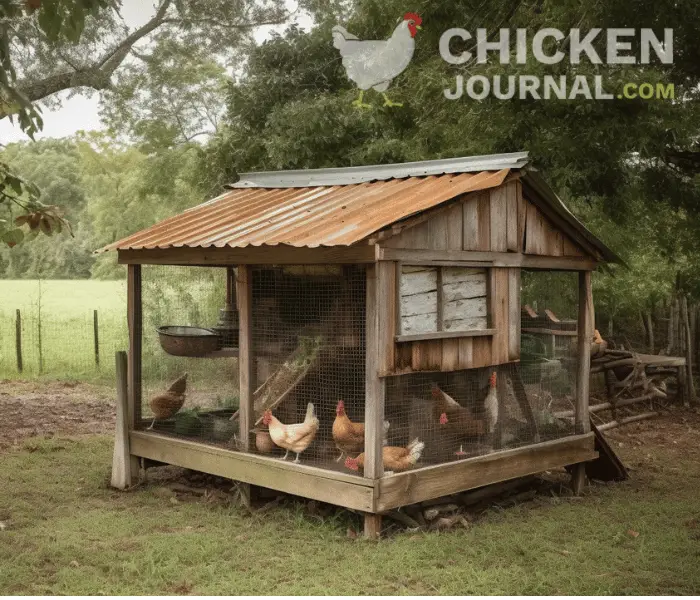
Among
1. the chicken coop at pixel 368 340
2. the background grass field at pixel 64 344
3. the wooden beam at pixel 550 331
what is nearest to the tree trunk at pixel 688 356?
the chicken coop at pixel 368 340

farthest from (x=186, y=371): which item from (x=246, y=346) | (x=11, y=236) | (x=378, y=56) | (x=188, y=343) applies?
(x=378, y=56)

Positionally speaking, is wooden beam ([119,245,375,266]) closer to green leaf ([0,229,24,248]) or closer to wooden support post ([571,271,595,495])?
green leaf ([0,229,24,248])

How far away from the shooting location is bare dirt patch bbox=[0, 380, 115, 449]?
10.8 metres

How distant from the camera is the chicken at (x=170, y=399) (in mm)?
7941

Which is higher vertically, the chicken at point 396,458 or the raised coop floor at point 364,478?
the chicken at point 396,458

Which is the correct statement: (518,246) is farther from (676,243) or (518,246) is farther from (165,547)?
(676,243)

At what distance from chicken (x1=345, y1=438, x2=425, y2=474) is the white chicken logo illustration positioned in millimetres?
5413

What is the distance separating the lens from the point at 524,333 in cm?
812

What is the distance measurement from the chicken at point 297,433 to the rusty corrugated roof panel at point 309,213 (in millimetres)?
1431

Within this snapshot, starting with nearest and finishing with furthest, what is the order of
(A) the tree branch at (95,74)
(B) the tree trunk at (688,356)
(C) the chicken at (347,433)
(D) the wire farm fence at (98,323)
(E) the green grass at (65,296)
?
(C) the chicken at (347,433) → (D) the wire farm fence at (98,323) → (B) the tree trunk at (688,356) → (A) the tree branch at (95,74) → (E) the green grass at (65,296)

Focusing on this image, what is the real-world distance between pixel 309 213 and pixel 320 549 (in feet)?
8.90

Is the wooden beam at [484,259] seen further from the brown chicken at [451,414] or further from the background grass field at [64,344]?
the background grass field at [64,344]

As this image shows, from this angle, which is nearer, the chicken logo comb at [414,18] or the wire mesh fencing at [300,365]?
the wire mesh fencing at [300,365]

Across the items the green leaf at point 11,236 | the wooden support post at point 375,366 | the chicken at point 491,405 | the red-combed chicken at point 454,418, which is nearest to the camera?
the green leaf at point 11,236
